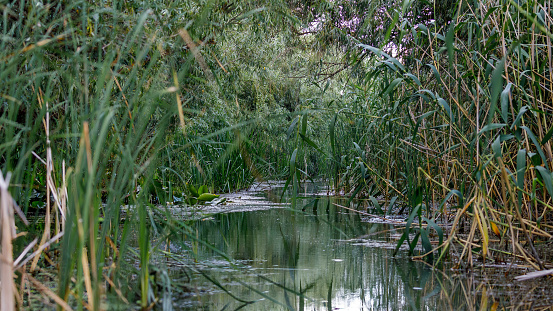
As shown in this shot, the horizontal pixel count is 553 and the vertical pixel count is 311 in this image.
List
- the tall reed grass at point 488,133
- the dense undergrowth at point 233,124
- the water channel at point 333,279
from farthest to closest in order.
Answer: the tall reed grass at point 488,133, the water channel at point 333,279, the dense undergrowth at point 233,124

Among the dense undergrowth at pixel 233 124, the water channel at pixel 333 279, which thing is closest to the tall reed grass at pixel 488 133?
the dense undergrowth at pixel 233 124

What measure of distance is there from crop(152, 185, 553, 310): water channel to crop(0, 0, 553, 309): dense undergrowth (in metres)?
0.14

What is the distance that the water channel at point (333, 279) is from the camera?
1466 millimetres

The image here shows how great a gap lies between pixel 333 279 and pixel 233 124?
2789mm

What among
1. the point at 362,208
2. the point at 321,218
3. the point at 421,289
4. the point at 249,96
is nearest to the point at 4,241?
the point at 421,289

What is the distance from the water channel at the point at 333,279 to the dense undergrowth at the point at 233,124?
14 cm

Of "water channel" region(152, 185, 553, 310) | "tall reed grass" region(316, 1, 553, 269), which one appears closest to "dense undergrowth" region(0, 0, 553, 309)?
"tall reed grass" region(316, 1, 553, 269)

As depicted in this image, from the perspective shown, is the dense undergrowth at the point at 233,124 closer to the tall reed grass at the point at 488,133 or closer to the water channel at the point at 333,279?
the tall reed grass at the point at 488,133

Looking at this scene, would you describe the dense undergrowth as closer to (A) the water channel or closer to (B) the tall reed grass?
(B) the tall reed grass

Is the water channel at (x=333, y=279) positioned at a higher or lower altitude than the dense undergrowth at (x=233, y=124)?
lower

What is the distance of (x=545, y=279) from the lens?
172cm

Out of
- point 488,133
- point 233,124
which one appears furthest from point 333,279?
point 233,124

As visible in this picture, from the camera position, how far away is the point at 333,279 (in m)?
1.76

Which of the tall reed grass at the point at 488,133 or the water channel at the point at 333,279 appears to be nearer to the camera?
the water channel at the point at 333,279
